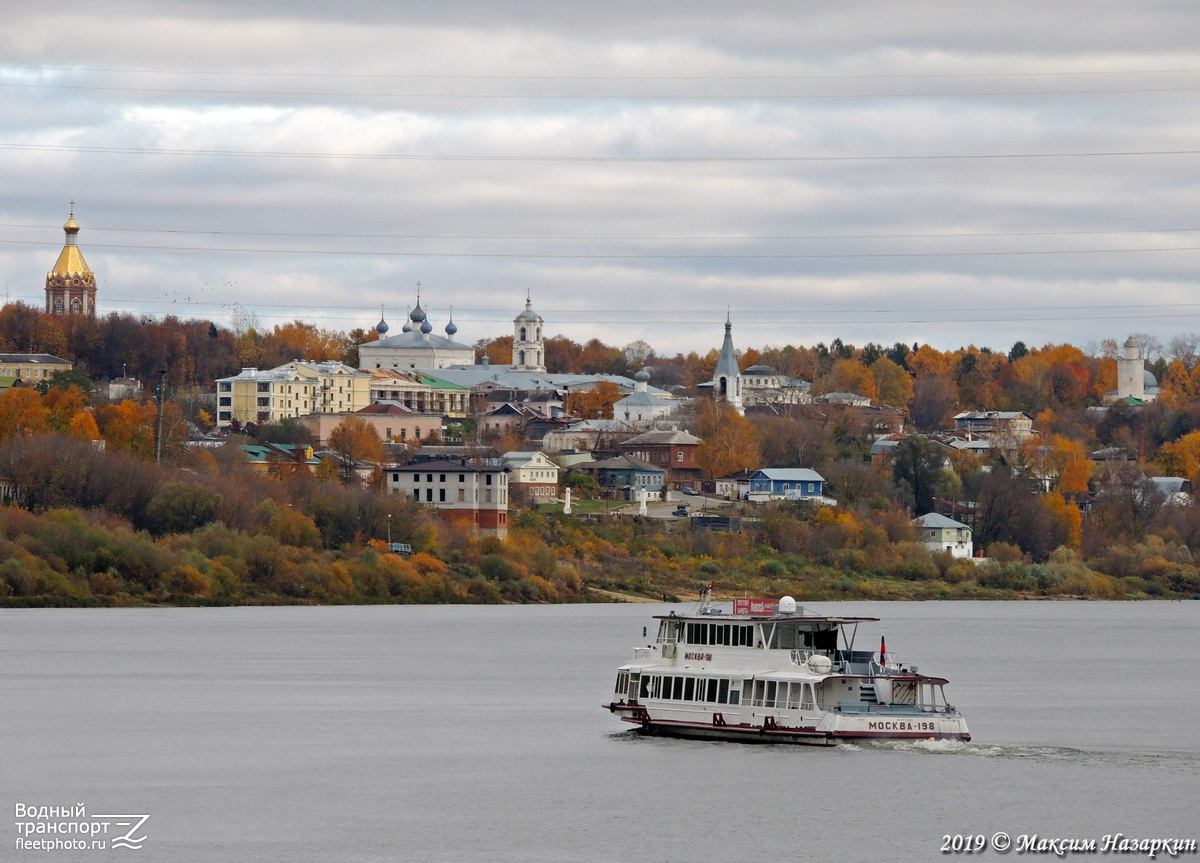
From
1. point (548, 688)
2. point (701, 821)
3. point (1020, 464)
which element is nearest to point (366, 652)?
point (548, 688)

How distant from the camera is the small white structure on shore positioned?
116 meters

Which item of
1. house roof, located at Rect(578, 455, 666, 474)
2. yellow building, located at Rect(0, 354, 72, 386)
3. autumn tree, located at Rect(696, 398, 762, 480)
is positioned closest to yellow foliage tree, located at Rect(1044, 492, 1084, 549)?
autumn tree, located at Rect(696, 398, 762, 480)

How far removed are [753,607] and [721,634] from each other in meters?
0.88

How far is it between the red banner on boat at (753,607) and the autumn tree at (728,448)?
342 feet

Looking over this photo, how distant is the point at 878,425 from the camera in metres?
181

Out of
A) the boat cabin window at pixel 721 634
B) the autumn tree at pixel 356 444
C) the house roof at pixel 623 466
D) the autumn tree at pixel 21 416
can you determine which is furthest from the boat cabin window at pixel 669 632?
the house roof at pixel 623 466

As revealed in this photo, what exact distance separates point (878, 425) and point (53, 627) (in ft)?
388

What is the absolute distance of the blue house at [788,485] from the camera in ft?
443

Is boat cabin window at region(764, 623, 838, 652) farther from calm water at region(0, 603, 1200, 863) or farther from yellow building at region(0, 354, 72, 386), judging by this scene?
yellow building at region(0, 354, 72, 386)

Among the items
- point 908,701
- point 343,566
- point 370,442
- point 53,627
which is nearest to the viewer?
point 908,701

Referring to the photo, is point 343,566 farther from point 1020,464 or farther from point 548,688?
point 1020,464

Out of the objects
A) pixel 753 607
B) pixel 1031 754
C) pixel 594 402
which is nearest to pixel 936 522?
pixel 753 607

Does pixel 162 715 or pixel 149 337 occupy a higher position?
pixel 149 337

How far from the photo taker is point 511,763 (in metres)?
39.2
